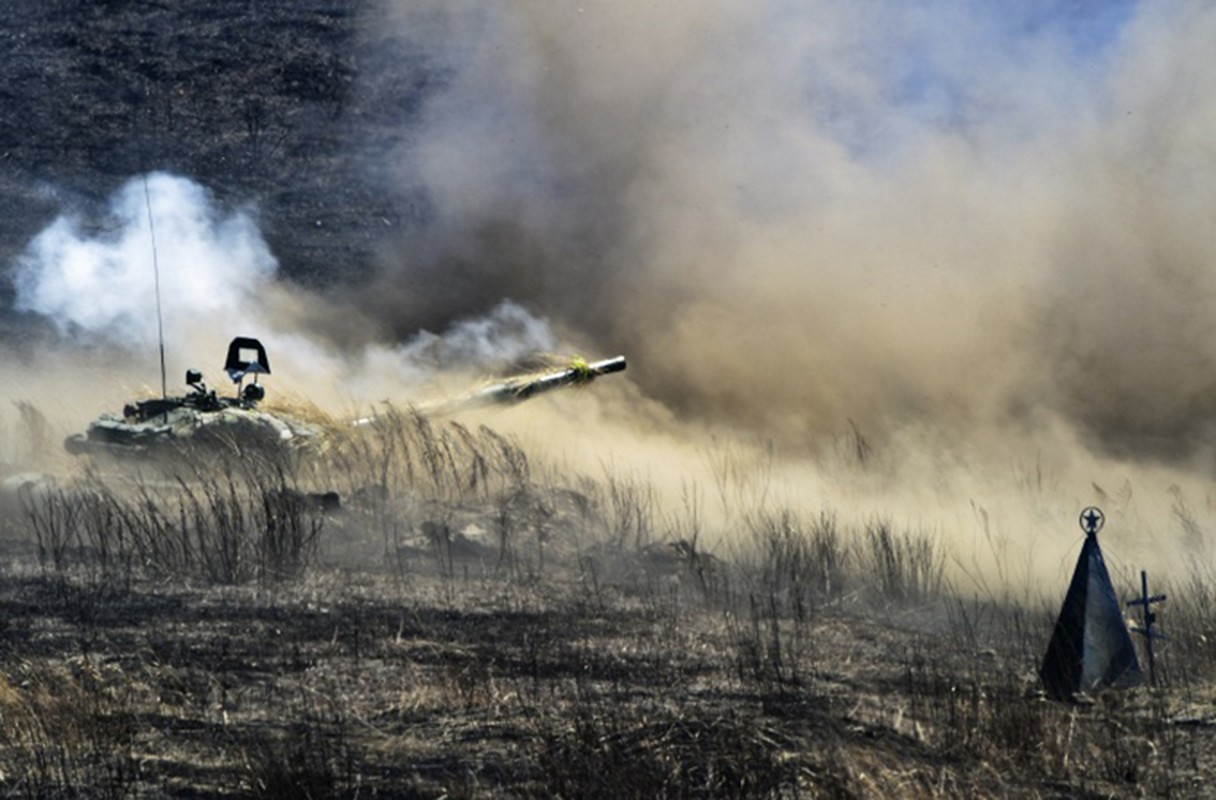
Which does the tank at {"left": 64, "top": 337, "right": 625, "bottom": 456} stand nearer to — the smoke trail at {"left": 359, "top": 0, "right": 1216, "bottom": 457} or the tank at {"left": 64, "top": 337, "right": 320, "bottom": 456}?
the tank at {"left": 64, "top": 337, "right": 320, "bottom": 456}

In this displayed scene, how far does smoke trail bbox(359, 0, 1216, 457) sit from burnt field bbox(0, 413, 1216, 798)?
5472mm

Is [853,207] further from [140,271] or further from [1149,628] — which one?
[1149,628]

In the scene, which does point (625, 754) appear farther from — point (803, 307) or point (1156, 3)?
point (1156, 3)

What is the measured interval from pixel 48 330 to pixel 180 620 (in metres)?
13.9

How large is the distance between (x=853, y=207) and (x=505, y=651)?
13953 millimetres

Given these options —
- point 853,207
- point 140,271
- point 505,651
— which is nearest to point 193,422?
point 505,651

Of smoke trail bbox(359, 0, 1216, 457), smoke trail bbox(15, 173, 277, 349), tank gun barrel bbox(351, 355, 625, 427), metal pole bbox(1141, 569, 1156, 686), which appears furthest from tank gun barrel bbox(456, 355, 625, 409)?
metal pole bbox(1141, 569, 1156, 686)

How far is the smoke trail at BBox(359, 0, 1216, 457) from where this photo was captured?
2322 centimetres

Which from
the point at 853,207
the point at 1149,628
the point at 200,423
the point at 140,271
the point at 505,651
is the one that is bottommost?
the point at 1149,628

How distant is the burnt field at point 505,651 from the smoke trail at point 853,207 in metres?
5.47

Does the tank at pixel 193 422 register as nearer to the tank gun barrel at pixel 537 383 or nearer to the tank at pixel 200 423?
the tank at pixel 200 423

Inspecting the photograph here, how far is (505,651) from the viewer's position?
1284 cm

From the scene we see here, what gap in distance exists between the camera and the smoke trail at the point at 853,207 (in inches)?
914

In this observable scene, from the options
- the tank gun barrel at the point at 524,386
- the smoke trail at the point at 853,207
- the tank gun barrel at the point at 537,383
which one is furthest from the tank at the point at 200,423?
the smoke trail at the point at 853,207
